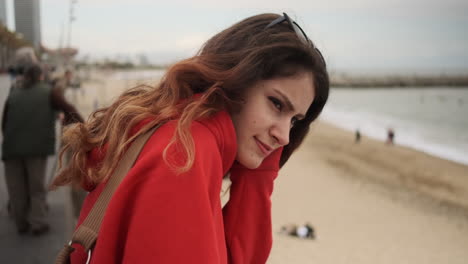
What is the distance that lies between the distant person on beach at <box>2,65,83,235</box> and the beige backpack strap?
9.06 ft

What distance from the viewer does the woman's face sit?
4.05 feet

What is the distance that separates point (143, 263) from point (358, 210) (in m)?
10.7

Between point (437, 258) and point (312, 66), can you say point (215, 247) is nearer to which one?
point (312, 66)

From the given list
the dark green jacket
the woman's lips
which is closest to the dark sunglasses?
the woman's lips

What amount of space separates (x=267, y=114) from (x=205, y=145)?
11.4 inches

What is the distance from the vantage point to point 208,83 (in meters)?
1.26

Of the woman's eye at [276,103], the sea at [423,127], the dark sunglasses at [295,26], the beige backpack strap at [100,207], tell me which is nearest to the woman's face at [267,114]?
the woman's eye at [276,103]

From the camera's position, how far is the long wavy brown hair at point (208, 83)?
1.15 m

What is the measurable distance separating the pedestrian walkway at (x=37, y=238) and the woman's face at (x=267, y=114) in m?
2.79

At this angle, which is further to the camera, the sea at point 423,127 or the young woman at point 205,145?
the sea at point 423,127

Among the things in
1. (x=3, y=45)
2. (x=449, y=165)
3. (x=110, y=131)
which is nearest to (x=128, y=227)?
(x=110, y=131)

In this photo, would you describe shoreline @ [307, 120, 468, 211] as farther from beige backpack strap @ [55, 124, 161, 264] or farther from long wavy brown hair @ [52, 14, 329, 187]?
beige backpack strap @ [55, 124, 161, 264]

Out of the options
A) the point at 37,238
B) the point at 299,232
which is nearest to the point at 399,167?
the point at 299,232

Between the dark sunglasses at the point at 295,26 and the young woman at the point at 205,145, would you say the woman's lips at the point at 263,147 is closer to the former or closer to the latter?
the young woman at the point at 205,145
